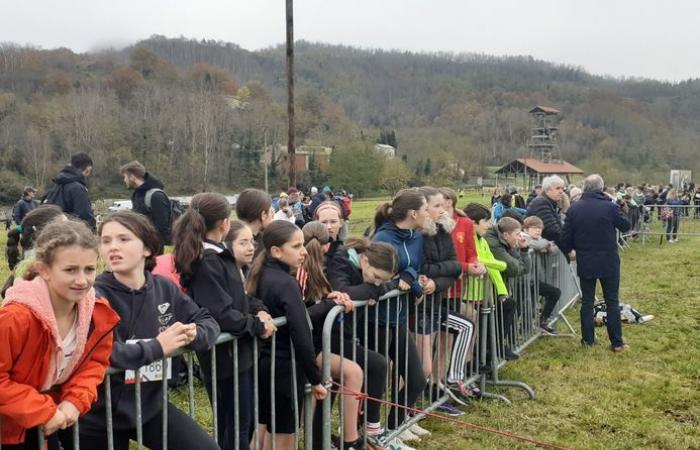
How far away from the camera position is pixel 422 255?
4.89 meters

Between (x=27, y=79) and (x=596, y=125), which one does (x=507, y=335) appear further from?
(x=596, y=125)

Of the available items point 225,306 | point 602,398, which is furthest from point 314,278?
point 602,398

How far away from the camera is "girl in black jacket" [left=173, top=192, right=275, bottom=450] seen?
316cm

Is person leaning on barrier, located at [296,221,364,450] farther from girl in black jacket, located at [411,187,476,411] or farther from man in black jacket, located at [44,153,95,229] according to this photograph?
man in black jacket, located at [44,153,95,229]

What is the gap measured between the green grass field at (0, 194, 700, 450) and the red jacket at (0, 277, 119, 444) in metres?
2.72

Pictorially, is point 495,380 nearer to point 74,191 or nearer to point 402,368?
point 402,368

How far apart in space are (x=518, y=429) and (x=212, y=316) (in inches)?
116

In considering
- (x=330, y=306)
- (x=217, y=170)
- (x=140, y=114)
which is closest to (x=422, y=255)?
(x=330, y=306)

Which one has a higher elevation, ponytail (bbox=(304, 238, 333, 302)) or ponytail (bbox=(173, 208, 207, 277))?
ponytail (bbox=(173, 208, 207, 277))

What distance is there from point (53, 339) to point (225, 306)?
1.04 m

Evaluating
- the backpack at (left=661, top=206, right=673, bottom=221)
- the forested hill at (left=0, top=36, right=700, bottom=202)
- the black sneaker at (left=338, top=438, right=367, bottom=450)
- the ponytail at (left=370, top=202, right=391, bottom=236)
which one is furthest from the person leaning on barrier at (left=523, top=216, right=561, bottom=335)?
the forested hill at (left=0, top=36, right=700, bottom=202)

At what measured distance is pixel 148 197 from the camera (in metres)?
6.86

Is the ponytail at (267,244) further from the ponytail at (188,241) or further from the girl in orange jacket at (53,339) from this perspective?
the girl in orange jacket at (53,339)

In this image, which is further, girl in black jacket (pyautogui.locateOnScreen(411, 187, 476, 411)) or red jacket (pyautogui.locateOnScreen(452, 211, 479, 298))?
red jacket (pyautogui.locateOnScreen(452, 211, 479, 298))
